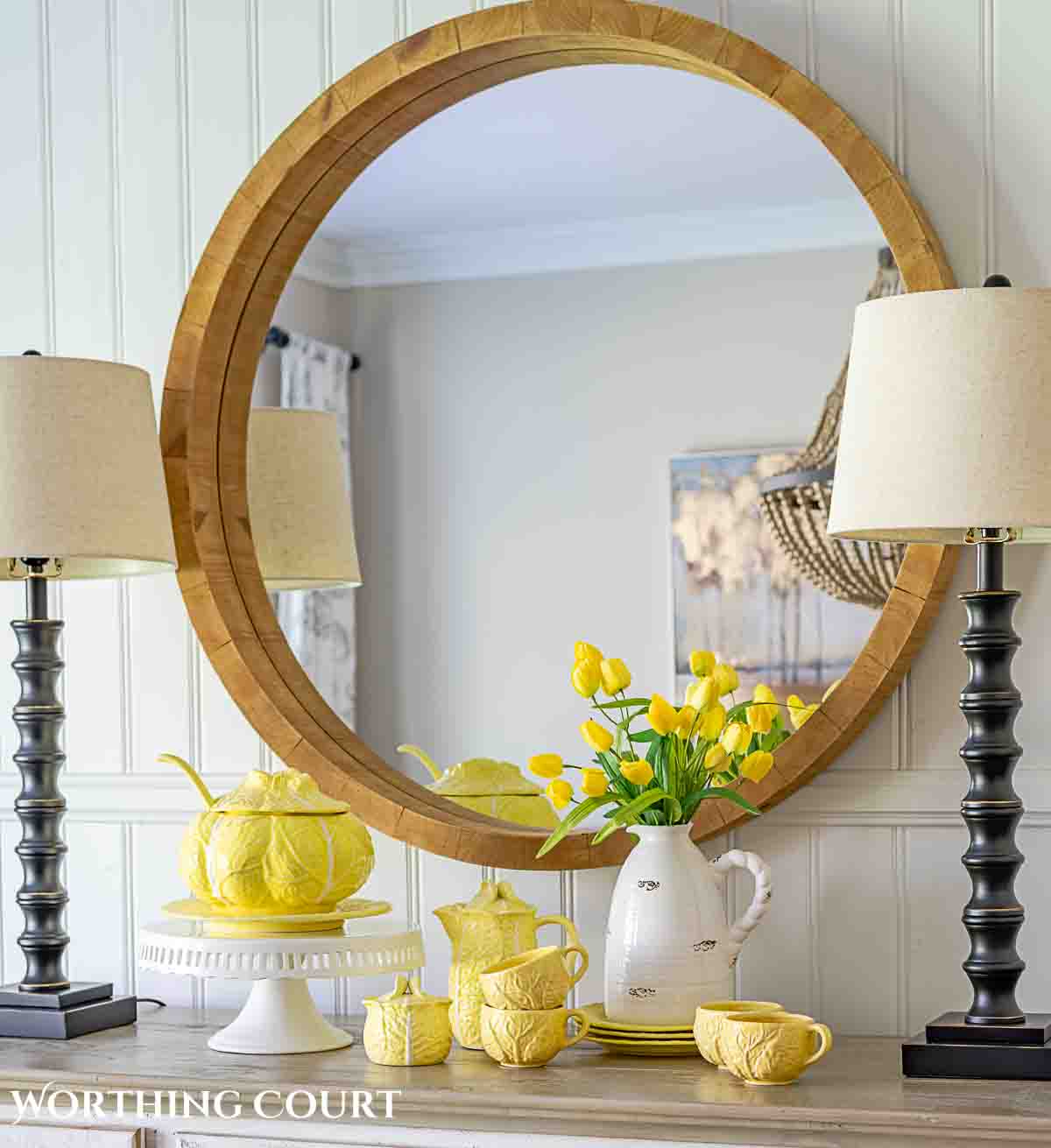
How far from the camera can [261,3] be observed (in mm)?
2260

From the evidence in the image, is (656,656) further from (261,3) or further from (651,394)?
(261,3)

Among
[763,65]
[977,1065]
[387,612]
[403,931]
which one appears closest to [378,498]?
[387,612]

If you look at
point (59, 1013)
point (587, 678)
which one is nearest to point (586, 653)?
point (587, 678)

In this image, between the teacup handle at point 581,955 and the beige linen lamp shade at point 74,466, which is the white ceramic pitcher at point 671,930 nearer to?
the teacup handle at point 581,955

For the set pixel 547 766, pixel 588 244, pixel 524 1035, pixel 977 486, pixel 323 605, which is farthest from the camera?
pixel 323 605

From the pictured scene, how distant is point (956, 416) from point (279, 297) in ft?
3.25

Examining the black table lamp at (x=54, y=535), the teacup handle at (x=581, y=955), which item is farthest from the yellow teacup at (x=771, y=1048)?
the black table lamp at (x=54, y=535)

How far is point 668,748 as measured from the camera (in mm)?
1826

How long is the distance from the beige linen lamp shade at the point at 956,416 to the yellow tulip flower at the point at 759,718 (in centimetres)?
32

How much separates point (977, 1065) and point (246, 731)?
1.02 m

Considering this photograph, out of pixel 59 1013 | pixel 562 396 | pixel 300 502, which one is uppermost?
pixel 562 396

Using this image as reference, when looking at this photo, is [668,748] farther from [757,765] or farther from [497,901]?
[497,901]

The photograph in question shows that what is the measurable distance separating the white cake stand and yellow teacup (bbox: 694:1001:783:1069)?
349 millimetres

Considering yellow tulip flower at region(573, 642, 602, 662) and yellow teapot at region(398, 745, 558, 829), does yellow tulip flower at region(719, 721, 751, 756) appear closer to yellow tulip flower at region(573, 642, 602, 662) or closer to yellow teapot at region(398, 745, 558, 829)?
yellow tulip flower at region(573, 642, 602, 662)
